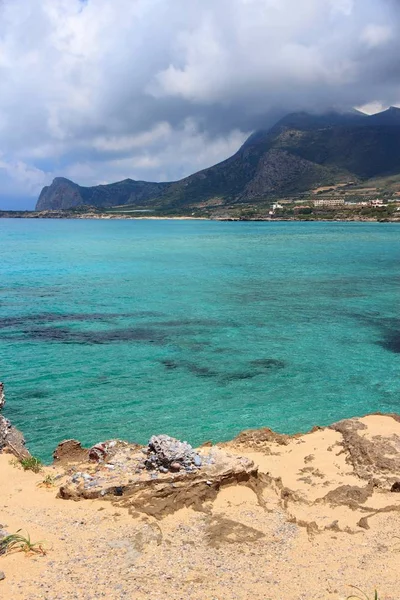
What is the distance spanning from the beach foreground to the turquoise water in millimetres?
4120

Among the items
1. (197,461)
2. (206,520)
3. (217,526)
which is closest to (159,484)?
(197,461)

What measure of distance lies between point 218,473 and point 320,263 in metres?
64.5

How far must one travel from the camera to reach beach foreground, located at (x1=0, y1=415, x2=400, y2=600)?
9203 millimetres

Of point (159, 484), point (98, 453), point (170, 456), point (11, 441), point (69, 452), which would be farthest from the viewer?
point (11, 441)

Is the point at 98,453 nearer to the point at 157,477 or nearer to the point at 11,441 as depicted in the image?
the point at 157,477

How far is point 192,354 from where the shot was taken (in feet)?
89.2

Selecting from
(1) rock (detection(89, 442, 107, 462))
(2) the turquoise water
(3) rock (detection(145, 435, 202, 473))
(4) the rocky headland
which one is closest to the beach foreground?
(4) the rocky headland

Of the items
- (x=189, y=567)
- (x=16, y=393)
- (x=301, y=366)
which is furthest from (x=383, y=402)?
(x=16, y=393)

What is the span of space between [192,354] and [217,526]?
52.8 feet

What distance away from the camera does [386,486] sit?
13.3 metres

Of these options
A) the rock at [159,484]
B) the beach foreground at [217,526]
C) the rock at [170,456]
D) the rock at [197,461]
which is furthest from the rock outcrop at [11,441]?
the rock at [197,461]

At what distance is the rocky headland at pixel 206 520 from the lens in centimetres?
923

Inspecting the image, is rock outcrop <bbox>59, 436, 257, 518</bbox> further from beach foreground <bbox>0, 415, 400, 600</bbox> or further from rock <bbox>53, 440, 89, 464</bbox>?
rock <bbox>53, 440, 89, 464</bbox>

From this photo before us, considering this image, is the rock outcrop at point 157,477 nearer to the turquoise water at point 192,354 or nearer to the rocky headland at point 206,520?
the rocky headland at point 206,520
